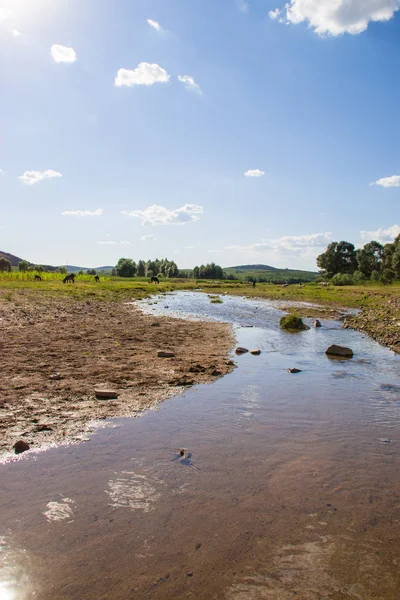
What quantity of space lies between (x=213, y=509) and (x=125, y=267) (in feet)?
602

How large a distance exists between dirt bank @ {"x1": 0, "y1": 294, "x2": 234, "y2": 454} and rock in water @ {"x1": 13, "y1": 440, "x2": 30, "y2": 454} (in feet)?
0.63

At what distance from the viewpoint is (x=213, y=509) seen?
520 centimetres

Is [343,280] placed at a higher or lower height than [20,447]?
higher

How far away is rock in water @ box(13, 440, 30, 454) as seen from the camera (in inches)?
263

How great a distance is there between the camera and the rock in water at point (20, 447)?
6692 millimetres

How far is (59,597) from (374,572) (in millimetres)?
3219

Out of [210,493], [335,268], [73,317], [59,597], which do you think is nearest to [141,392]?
[210,493]

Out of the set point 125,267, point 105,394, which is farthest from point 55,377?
point 125,267

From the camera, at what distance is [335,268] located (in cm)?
13238

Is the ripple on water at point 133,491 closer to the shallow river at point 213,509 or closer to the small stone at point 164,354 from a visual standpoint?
the shallow river at point 213,509

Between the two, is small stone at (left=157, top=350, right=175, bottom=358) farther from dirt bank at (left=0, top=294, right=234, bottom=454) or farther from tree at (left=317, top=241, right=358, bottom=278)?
tree at (left=317, top=241, right=358, bottom=278)

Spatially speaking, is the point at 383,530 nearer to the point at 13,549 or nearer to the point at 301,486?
the point at 301,486

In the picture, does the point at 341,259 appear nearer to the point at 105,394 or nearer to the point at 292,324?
the point at 292,324

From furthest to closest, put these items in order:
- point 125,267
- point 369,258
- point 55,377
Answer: point 125,267, point 369,258, point 55,377
